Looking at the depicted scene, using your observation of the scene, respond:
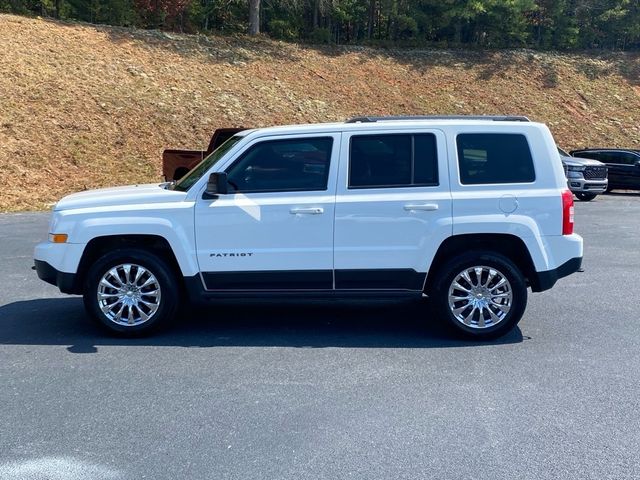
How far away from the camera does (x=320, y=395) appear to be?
5.25 metres

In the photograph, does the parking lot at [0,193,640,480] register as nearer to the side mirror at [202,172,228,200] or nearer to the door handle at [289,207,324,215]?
the door handle at [289,207,324,215]

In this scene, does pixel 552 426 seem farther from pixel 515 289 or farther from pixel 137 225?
pixel 137 225

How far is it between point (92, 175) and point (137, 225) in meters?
15.5

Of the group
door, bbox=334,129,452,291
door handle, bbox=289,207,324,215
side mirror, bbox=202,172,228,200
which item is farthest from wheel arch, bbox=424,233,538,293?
side mirror, bbox=202,172,228,200

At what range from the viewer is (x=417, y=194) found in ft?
21.4

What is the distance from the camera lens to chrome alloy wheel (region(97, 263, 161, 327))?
21.5 feet

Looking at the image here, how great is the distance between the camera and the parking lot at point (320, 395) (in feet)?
13.8

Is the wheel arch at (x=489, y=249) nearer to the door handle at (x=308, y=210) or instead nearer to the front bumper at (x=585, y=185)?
the door handle at (x=308, y=210)

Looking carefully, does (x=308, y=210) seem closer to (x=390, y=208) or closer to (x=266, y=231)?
(x=266, y=231)

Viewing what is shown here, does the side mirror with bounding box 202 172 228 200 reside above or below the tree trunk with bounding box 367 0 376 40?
below

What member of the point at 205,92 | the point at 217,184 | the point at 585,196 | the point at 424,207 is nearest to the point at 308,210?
the point at 217,184

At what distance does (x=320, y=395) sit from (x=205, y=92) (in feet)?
78.9

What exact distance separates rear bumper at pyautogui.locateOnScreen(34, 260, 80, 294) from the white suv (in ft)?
0.05

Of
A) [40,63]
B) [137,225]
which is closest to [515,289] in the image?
[137,225]
